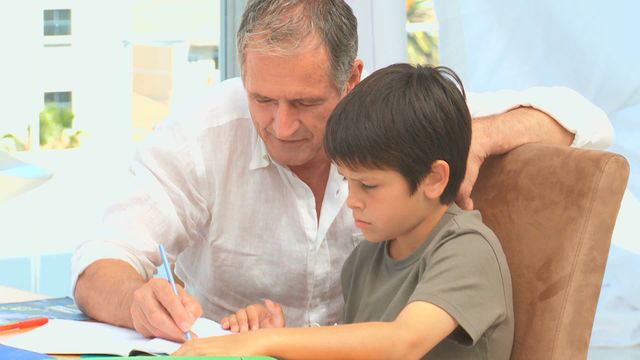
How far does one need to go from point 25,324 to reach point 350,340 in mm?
464

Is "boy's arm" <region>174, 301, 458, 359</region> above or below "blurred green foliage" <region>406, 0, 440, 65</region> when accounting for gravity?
below

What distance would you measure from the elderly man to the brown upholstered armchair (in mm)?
105

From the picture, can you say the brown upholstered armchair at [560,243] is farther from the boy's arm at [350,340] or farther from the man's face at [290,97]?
the man's face at [290,97]

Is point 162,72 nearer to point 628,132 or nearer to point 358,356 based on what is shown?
point 628,132

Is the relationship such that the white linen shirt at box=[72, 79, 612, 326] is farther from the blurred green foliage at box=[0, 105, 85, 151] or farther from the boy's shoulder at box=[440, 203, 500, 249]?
the blurred green foliage at box=[0, 105, 85, 151]

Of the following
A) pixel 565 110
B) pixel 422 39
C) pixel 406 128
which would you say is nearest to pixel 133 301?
pixel 406 128

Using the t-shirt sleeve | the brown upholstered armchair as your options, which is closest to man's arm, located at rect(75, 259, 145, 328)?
the t-shirt sleeve

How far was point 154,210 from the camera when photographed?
1730 mm

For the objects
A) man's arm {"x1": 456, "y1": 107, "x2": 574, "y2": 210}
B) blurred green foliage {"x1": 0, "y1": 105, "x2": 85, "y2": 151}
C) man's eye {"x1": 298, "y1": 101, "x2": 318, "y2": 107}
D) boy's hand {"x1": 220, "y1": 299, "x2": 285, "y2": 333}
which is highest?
man's eye {"x1": 298, "y1": 101, "x2": 318, "y2": 107}

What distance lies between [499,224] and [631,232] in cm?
151

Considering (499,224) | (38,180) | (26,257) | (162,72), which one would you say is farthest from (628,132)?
(26,257)

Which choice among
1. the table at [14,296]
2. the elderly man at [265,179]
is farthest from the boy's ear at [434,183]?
the table at [14,296]

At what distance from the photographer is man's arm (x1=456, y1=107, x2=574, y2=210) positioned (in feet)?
4.99

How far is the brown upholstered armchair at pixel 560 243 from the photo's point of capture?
4.45ft
